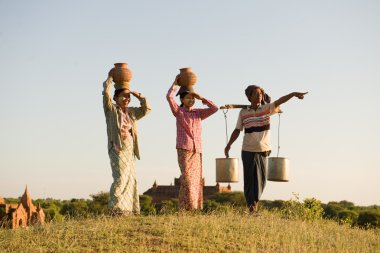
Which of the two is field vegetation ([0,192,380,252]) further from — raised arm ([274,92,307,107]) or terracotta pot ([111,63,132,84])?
terracotta pot ([111,63,132,84])

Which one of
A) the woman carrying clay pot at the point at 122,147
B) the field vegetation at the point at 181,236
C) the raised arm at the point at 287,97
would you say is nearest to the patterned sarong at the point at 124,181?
the woman carrying clay pot at the point at 122,147

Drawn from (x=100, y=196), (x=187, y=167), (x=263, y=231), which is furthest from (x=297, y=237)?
(x=100, y=196)

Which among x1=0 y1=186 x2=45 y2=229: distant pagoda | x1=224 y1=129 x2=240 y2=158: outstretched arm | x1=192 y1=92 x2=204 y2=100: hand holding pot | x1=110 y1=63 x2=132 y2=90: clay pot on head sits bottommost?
x1=0 y1=186 x2=45 y2=229: distant pagoda

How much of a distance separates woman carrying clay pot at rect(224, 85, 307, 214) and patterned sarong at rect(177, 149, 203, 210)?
2.97 feet

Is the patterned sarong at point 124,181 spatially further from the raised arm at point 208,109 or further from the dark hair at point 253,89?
the dark hair at point 253,89

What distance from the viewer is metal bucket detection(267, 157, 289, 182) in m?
9.83

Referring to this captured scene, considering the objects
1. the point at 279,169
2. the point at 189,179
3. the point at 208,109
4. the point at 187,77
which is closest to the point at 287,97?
the point at 279,169

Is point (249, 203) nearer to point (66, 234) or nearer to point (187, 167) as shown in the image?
point (187, 167)

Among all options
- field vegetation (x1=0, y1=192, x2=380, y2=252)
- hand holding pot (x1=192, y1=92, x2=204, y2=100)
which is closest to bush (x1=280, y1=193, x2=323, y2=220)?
field vegetation (x1=0, y1=192, x2=380, y2=252)

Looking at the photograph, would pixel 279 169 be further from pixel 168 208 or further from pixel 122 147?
pixel 168 208

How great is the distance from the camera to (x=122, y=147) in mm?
9688

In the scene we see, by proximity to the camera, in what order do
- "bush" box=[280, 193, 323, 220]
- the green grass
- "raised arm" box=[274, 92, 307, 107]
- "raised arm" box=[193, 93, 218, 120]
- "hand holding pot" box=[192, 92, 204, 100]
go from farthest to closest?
"bush" box=[280, 193, 323, 220], "raised arm" box=[193, 93, 218, 120], "hand holding pot" box=[192, 92, 204, 100], "raised arm" box=[274, 92, 307, 107], the green grass

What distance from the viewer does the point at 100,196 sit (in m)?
43.7

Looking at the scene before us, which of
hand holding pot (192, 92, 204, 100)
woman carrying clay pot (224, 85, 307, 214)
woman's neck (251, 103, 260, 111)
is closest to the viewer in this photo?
woman carrying clay pot (224, 85, 307, 214)
